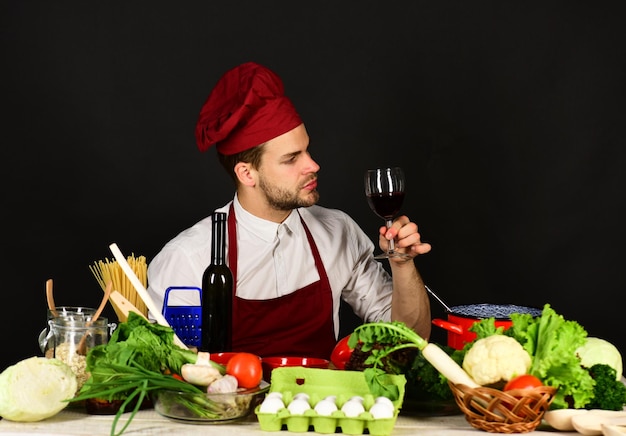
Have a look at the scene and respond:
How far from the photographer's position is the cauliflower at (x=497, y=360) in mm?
1906

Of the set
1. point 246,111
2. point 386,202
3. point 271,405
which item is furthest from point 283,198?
point 271,405

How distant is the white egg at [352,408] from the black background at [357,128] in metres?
2.37

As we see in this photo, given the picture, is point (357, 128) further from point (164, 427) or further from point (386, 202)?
point (164, 427)

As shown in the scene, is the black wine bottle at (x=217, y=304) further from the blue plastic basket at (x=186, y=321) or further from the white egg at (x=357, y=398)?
the white egg at (x=357, y=398)

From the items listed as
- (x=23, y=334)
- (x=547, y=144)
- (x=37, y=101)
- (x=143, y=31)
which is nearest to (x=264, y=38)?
(x=143, y=31)

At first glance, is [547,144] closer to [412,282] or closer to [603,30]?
[603,30]

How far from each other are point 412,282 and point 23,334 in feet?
6.16

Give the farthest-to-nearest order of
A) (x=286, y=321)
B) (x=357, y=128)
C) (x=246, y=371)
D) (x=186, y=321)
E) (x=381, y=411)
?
(x=357, y=128) < (x=286, y=321) < (x=186, y=321) < (x=246, y=371) < (x=381, y=411)

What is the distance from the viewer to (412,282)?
124 inches

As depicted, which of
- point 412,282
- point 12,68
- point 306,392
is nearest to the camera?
point 306,392

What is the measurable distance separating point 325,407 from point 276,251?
151cm

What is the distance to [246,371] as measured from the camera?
199 centimetres

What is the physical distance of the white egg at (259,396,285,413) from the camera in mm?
1888

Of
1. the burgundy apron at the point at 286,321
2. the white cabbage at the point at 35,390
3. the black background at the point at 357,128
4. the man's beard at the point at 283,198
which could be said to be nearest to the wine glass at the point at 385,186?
the man's beard at the point at 283,198
